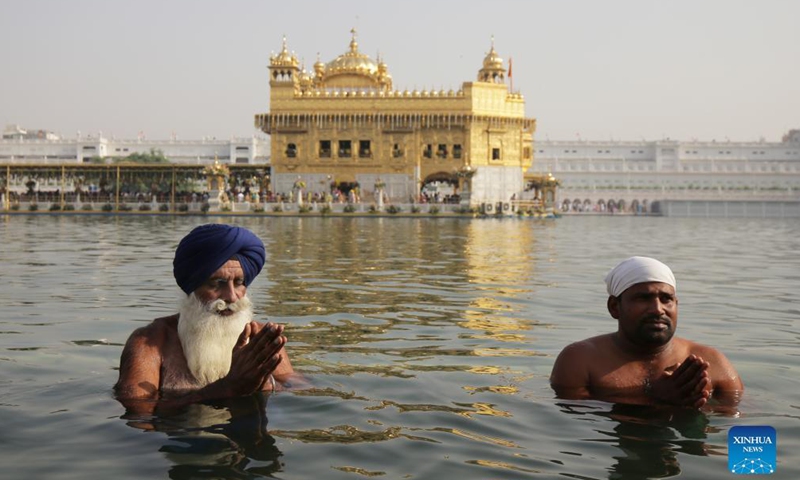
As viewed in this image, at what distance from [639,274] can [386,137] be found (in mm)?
53807

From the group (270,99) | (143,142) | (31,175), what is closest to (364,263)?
Answer: (270,99)

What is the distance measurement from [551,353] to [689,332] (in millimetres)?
1823

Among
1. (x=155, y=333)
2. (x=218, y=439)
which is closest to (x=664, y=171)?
(x=155, y=333)

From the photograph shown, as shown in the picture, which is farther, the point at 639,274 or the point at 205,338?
the point at 639,274

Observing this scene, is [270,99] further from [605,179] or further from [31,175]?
[605,179]

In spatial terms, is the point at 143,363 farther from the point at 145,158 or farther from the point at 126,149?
the point at 126,149

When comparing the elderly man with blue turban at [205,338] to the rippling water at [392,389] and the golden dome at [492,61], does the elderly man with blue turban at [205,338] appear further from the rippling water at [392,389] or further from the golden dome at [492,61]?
the golden dome at [492,61]

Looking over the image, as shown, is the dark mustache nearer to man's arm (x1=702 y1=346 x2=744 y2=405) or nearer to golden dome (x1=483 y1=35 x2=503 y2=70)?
man's arm (x1=702 y1=346 x2=744 y2=405)

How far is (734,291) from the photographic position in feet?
36.9

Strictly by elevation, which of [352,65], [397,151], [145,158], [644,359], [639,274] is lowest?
[644,359]

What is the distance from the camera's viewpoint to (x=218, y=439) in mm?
3988

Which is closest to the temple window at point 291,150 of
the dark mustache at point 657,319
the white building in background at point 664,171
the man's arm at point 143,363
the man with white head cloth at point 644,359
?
the white building in background at point 664,171

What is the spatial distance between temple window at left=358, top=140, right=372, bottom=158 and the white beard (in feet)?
177

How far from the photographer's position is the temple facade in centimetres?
5750
